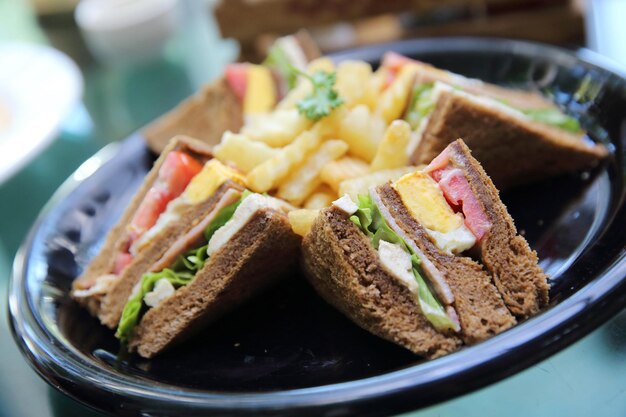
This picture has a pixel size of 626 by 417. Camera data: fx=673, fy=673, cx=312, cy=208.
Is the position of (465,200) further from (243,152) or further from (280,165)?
(243,152)

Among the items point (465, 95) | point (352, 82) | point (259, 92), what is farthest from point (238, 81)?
point (465, 95)

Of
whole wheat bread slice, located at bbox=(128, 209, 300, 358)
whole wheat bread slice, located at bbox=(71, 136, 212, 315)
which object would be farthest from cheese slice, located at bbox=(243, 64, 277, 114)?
whole wheat bread slice, located at bbox=(128, 209, 300, 358)

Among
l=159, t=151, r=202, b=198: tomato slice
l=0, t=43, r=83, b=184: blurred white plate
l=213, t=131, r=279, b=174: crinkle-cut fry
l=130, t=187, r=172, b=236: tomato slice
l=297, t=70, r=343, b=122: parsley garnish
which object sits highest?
l=297, t=70, r=343, b=122: parsley garnish

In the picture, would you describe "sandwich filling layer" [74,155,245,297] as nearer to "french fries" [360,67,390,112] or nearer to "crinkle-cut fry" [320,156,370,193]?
"crinkle-cut fry" [320,156,370,193]

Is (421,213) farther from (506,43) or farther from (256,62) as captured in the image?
(256,62)

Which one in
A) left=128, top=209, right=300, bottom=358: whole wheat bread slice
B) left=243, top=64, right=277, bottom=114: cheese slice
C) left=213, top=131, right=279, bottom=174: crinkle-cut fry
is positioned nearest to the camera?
left=128, top=209, right=300, bottom=358: whole wheat bread slice

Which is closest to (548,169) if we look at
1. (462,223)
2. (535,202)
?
(535,202)

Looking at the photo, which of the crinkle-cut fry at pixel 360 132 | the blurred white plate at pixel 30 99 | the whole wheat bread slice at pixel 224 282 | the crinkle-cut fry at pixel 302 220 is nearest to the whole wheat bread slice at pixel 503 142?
the crinkle-cut fry at pixel 360 132
